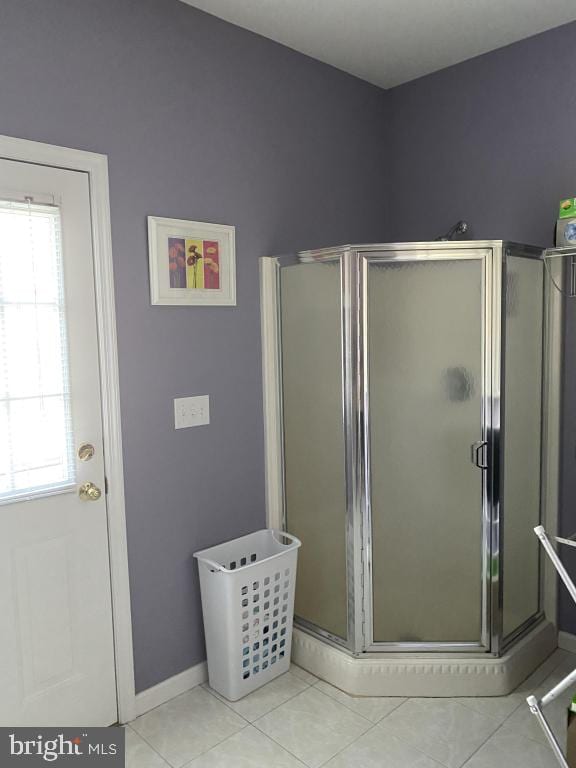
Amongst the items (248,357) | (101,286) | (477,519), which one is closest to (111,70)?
(101,286)

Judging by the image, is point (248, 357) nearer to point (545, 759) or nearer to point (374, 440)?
point (374, 440)

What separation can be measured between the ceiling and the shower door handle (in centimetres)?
169

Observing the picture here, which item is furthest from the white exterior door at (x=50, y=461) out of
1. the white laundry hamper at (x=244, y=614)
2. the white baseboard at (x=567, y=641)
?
the white baseboard at (x=567, y=641)

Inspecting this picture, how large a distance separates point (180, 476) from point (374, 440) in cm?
77

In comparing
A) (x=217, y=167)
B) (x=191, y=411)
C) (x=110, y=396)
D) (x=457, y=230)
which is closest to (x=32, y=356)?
(x=110, y=396)

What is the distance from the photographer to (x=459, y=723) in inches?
84.7

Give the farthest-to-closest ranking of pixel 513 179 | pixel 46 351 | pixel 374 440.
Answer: pixel 513 179, pixel 374 440, pixel 46 351

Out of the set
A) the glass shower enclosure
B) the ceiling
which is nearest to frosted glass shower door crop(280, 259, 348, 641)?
the glass shower enclosure

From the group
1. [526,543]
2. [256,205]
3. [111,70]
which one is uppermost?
[111,70]

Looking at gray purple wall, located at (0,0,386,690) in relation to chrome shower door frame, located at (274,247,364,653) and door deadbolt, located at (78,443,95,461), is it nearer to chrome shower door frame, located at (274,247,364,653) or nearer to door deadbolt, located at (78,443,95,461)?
door deadbolt, located at (78,443,95,461)

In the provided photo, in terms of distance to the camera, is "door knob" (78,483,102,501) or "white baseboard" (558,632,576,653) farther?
"white baseboard" (558,632,576,653)

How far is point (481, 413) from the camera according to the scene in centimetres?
225

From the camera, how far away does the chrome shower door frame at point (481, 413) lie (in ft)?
7.15

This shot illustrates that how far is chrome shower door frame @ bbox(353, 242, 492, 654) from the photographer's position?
2180 mm
